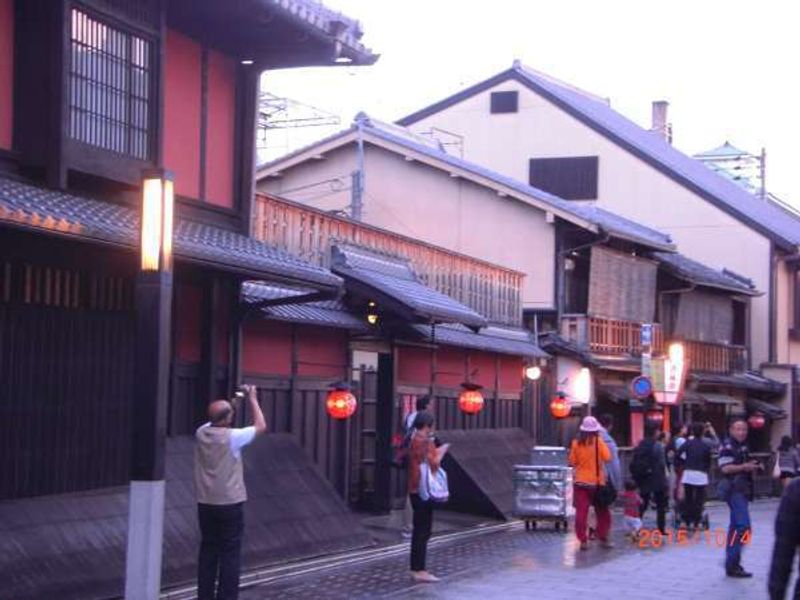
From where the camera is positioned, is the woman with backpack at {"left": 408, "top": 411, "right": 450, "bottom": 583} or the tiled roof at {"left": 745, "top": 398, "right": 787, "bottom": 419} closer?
the woman with backpack at {"left": 408, "top": 411, "right": 450, "bottom": 583}

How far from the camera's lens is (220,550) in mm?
11555

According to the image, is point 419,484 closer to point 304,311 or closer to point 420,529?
point 420,529

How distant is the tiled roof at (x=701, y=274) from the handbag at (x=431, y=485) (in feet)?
75.9

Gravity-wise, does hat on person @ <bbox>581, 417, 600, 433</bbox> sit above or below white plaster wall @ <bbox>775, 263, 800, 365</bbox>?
below

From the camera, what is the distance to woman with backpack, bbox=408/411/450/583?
1485 centimetres

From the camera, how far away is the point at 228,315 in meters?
16.8

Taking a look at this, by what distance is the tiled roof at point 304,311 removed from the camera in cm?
1756

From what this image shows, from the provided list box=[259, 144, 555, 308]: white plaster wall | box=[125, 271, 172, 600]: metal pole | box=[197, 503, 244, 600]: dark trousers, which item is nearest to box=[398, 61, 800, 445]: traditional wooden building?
box=[259, 144, 555, 308]: white plaster wall

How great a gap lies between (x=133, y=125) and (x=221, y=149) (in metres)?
2.38

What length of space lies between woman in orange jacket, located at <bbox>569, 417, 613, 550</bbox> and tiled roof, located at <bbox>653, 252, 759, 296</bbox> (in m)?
18.9

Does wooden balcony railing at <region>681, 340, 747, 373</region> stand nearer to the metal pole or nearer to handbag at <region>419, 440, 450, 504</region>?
handbag at <region>419, 440, 450, 504</region>

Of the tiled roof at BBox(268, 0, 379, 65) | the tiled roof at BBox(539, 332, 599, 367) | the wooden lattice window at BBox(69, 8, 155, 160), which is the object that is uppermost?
the tiled roof at BBox(268, 0, 379, 65)
